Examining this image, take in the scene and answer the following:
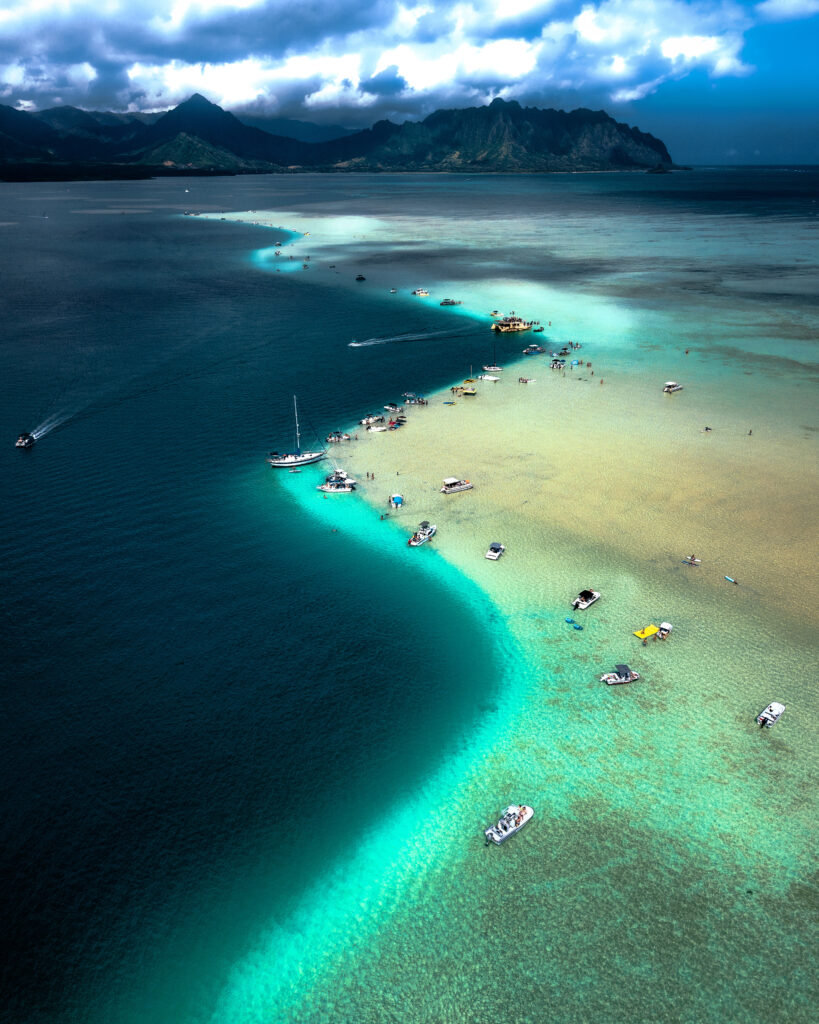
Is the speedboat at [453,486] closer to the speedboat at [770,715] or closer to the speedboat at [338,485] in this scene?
the speedboat at [338,485]

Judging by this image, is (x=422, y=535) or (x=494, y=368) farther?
(x=494, y=368)

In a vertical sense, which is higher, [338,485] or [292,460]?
[292,460]

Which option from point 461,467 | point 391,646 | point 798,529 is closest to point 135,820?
point 391,646

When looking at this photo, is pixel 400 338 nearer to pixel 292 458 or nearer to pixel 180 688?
pixel 292 458

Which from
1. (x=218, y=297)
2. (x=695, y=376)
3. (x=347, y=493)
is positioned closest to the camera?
(x=347, y=493)

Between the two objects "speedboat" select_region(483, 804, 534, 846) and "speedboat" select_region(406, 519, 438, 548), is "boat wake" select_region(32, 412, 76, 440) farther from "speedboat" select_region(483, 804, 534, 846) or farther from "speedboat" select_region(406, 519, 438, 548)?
"speedboat" select_region(483, 804, 534, 846)

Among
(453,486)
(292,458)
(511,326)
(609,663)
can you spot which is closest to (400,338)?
(511,326)

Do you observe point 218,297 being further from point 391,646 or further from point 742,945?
point 742,945

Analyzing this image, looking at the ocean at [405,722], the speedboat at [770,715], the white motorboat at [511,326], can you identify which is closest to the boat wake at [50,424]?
the ocean at [405,722]
